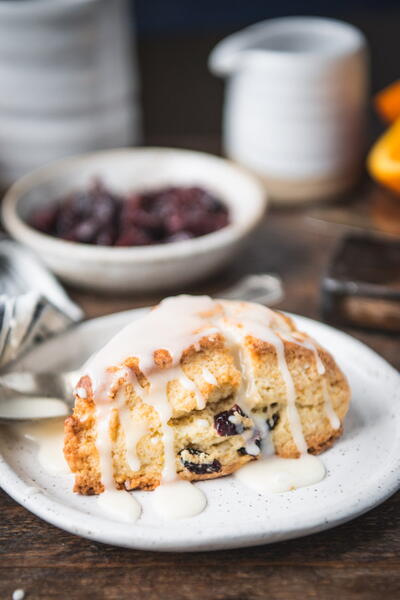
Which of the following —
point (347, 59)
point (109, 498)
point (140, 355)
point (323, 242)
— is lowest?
point (323, 242)

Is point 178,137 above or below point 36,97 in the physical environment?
below

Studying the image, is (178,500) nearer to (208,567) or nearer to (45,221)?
(208,567)

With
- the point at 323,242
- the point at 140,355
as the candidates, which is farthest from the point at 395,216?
the point at 140,355

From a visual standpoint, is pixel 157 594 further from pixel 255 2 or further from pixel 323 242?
pixel 255 2

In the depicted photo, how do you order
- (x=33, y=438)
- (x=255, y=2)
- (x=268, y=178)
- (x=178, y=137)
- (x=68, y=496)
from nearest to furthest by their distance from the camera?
(x=68, y=496), (x=33, y=438), (x=268, y=178), (x=178, y=137), (x=255, y=2)

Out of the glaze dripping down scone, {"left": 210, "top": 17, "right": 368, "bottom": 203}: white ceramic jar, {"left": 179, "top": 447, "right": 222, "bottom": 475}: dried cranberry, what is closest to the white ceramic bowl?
{"left": 210, "top": 17, "right": 368, "bottom": 203}: white ceramic jar

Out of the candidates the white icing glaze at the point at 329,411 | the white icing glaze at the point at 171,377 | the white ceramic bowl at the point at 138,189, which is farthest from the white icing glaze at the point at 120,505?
the white ceramic bowl at the point at 138,189

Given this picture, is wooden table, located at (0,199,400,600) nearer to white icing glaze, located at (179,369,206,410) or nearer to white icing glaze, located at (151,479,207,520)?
white icing glaze, located at (151,479,207,520)

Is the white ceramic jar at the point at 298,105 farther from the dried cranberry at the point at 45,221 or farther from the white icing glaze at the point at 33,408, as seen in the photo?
the white icing glaze at the point at 33,408
